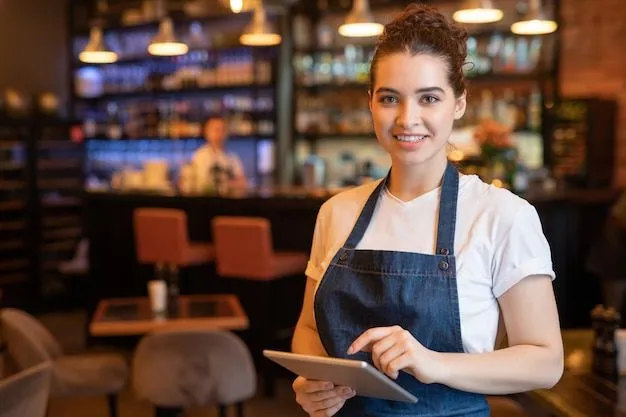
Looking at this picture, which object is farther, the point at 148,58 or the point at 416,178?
the point at 148,58

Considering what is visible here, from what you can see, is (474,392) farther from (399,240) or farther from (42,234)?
(42,234)

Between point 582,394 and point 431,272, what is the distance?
1.06 metres

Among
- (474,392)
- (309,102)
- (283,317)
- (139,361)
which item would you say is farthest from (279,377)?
(474,392)

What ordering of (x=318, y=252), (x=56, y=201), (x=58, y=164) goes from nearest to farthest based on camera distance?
(x=318, y=252) → (x=56, y=201) → (x=58, y=164)

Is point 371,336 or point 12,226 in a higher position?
point 371,336

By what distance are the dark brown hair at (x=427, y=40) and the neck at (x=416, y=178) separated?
150 millimetres

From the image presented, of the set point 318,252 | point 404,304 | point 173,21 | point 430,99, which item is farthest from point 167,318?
point 173,21

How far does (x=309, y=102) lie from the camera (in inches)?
348

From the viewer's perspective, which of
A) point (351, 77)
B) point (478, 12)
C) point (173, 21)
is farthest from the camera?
point (173, 21)

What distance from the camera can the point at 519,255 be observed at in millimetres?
1556

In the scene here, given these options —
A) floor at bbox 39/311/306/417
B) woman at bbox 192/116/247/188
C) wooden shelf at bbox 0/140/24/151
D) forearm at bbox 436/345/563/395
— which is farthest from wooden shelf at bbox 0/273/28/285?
forearm at bbox 436/345/563/395

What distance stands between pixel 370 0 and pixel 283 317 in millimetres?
3789

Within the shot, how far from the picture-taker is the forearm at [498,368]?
4.94 feet

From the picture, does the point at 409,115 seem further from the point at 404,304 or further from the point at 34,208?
the point at 34,208
